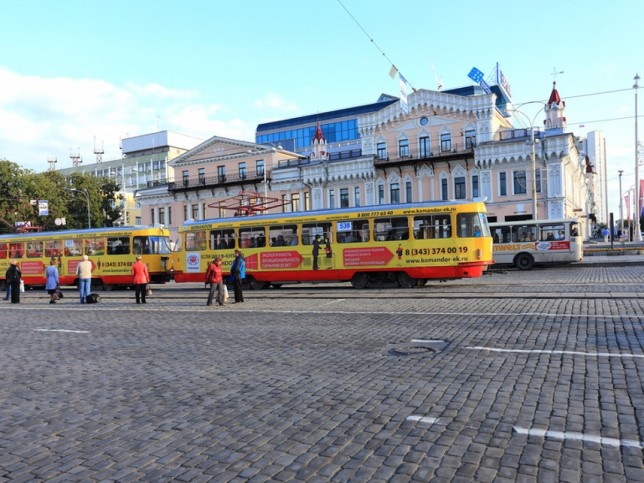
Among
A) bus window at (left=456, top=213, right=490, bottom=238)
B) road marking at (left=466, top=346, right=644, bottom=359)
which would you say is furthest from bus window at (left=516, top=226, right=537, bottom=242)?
road marking at (left=466, top=346, right=644, bottom=359)

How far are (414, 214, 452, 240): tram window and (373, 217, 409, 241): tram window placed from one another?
0.42m

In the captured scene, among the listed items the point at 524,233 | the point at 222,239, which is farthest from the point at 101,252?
the point at 524,233

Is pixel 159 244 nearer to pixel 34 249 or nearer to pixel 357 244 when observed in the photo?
pixel 34 249

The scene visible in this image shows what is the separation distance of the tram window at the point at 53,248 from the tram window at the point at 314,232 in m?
15.1

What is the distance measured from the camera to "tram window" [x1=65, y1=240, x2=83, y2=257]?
1113 inches

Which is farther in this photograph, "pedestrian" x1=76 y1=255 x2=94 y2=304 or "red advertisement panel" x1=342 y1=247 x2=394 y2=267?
"red advertisement panel" x1=342 y1=247 x2=394 y2=267

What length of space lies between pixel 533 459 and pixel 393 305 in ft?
31.9

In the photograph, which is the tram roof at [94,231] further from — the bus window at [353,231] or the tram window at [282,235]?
the bus window at [353,231]

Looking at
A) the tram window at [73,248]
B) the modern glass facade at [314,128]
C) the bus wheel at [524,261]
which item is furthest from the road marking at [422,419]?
the modern glass facade at [314,128]

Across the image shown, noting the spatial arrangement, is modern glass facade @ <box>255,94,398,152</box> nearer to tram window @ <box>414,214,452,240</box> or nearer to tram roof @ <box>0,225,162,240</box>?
tram roof @ <box>0,225,162,240</box>

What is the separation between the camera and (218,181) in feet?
185

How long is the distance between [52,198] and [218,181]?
18.8m

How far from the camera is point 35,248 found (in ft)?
97.7

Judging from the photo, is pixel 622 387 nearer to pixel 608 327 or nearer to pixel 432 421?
pixel 432 421
